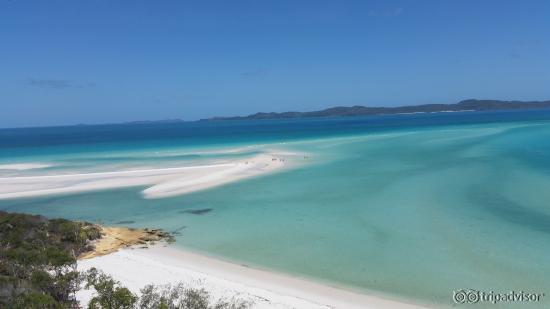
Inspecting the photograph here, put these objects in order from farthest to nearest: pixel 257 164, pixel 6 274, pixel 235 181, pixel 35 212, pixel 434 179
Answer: pixel 257 164 → pixel 235 181 → pixel 434 179 → pixel 35 212 → pixel 6 274

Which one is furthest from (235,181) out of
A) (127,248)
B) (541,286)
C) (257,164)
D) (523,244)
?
(541,286)

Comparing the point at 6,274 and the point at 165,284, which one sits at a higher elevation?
the point at 6,274

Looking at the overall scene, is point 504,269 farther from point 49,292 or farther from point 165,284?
point 49,292

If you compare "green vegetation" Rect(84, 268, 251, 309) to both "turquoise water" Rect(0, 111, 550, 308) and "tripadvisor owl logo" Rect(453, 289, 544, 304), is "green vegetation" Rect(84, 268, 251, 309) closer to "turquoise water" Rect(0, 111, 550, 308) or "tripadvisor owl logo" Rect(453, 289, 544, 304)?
"turquoise water" Rect(0, 111, 550, 308)

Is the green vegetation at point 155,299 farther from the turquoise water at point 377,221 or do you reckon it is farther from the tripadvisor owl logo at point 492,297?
the tripadvisor owl logo at point 492,297

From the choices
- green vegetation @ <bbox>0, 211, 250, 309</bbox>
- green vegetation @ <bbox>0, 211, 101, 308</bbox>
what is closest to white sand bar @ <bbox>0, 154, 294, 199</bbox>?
green vegetation @ <bbox>0, 211, 101, 308</bbox>

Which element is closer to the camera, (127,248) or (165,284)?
(165,284)
